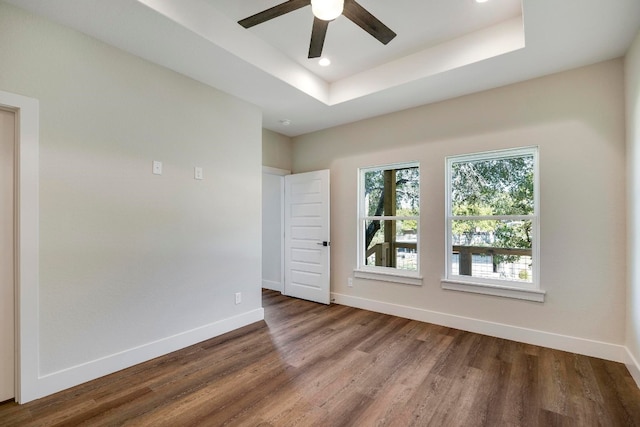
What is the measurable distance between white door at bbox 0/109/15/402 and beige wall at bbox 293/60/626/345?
146 inches

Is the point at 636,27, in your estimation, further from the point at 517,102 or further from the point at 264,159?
the point at 264,159

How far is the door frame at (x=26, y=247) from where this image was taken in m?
2.06

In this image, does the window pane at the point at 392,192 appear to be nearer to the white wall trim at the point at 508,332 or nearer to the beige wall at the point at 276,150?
the white wall trim at the point at 508,332

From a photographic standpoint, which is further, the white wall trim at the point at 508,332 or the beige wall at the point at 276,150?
the beige wall at the point at 276,150

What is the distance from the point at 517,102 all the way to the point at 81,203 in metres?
4.11

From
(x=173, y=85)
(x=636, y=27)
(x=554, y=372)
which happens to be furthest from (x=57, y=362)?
(x=636, y=27)

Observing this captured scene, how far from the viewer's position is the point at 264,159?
4645 millimetres

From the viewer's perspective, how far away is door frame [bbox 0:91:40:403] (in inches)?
81.0

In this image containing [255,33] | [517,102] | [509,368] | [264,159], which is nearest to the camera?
[509,368]

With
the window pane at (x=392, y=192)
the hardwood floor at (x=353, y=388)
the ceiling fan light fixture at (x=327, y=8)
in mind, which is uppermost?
the ceiling fan light fixture at (x=327, y=8)

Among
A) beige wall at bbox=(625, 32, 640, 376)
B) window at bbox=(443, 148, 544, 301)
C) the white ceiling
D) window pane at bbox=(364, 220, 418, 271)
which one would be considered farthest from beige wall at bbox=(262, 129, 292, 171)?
beige wall at bbox=(625, 32, 640, 376)

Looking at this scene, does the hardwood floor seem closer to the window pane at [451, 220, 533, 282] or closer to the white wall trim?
the white wall trim

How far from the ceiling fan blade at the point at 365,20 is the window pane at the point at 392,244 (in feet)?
7.68

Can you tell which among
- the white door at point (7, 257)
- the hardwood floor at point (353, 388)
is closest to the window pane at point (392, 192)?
the hardwood floor at point (353, 388)
